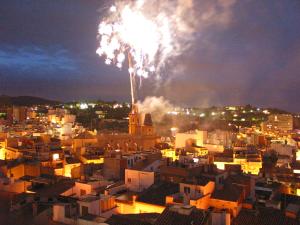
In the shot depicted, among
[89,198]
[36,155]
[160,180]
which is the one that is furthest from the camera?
[36,155]

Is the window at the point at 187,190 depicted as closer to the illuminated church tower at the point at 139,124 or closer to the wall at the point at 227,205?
the wall at the point at 227,205

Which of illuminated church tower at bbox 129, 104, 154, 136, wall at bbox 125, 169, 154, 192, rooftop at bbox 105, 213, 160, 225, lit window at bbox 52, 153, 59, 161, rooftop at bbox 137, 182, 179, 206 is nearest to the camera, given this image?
rooftop at bbox 105, 213, 160, 225

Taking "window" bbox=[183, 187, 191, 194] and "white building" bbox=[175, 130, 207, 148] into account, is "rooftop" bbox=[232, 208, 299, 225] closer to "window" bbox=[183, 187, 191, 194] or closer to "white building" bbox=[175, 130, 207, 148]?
"window" bbox=[183, 187, 191, 194]

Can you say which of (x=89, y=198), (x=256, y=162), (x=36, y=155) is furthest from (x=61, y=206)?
(x=256, y=162)

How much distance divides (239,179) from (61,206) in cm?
844

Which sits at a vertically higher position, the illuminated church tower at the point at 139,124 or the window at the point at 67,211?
the illuminated church tower at the point at 139,124

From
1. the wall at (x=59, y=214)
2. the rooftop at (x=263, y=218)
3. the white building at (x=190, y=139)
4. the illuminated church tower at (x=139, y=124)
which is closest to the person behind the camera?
the wall at (x=59, y=214)

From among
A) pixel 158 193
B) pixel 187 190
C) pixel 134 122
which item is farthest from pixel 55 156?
pixel 134 122

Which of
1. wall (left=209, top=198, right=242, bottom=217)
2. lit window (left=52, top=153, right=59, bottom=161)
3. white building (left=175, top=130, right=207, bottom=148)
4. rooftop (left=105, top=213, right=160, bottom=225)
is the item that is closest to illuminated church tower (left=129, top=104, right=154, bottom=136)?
white building (left=175, top=130, right=207, bottom=148)

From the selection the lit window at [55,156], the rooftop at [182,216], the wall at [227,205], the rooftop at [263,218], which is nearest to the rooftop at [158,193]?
the wall at [227,205]

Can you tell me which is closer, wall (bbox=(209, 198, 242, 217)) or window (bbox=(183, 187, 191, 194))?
wall (bbox=(209, 198, 242, 217))

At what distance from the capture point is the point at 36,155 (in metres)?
24.5

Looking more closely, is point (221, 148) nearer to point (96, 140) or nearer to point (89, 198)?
point (96, 140)

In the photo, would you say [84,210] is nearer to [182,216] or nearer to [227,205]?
[182,216]
